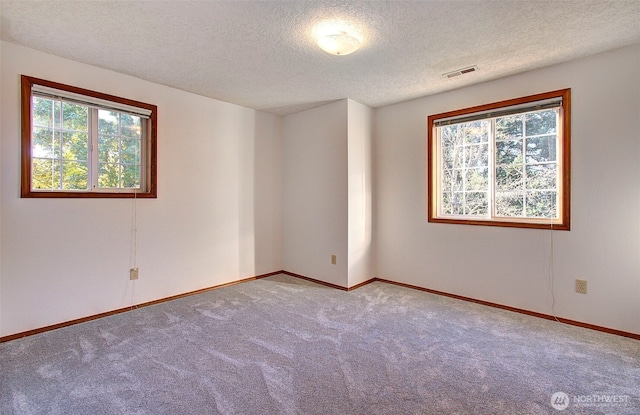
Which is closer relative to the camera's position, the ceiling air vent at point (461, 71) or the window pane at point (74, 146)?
the window pane at point (74, 146)

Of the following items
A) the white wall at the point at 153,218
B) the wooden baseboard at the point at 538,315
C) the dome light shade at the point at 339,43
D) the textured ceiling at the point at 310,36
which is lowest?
the wooden baseboard at the point at 538,315

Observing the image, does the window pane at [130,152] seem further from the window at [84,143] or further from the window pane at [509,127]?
the window pane at [509,127]

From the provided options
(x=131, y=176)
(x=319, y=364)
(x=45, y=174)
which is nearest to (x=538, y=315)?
(x=319, y=364)

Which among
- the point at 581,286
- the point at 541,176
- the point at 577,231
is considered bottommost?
the point at 581,286

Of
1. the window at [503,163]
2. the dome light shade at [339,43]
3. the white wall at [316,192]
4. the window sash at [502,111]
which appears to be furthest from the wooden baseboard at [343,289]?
the dome light shade at [339,43]

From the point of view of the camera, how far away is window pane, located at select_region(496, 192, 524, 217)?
10.4ft

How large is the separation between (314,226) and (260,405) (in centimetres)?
272

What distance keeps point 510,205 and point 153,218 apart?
3842 millimetres

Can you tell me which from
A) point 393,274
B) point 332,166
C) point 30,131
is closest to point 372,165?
point 332,166

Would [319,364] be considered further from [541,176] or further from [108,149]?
[108,149]

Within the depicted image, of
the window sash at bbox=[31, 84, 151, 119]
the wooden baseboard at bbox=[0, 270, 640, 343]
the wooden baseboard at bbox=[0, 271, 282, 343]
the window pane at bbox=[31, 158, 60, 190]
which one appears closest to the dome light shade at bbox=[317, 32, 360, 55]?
the window sash at bbox=[31, 84, 151, 119]

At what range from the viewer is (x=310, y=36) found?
235cm

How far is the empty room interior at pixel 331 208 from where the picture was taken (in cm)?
197

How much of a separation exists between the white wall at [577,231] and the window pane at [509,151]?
0.45 metres
